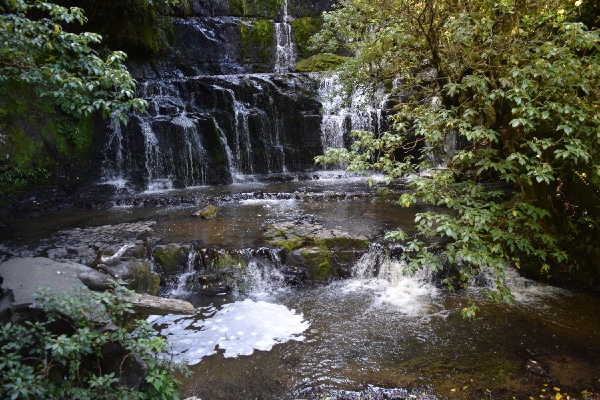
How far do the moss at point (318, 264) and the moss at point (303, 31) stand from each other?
564 inches

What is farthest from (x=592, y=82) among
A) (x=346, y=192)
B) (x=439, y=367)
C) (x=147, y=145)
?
(x=147, y=145)

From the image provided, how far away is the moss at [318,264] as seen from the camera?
22.3ft

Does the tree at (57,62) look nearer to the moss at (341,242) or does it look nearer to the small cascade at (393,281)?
the moss at (341,242)

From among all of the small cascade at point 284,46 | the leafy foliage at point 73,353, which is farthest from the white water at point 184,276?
the small cascade at point 284,46

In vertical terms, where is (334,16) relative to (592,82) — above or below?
above

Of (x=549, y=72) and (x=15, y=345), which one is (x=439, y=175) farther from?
(x=15, y=345)

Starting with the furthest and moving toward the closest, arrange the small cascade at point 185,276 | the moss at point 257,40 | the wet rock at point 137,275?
the moss at point 257,40 → the small cascade at point 185,276 → the wet rock at point 137,275

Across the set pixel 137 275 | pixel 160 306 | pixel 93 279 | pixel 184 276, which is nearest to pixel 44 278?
pixel 93 279

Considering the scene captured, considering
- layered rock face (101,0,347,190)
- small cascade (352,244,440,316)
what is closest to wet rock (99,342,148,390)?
small cascade (352,244,440,316)

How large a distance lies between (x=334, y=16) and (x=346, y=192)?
4725 millimetres

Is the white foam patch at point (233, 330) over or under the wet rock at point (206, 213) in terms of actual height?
under

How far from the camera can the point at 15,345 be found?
252 cm

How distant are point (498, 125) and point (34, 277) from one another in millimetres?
5517

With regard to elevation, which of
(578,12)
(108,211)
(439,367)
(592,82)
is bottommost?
(439,367)
